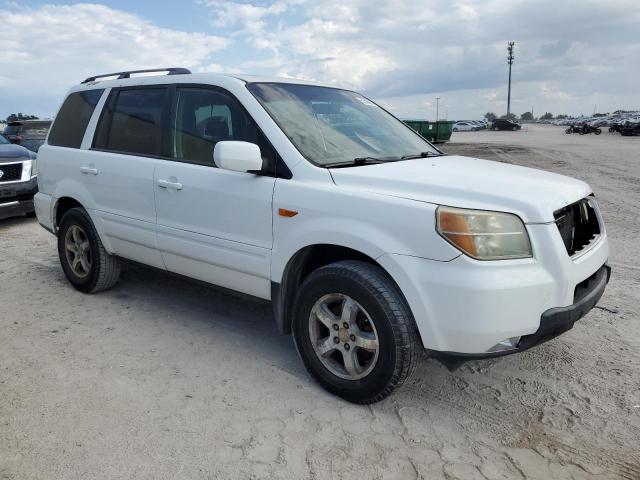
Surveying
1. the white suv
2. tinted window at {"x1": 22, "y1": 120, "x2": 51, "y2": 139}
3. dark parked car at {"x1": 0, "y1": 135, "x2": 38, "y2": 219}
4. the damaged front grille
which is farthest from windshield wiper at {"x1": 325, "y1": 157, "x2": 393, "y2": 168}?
tinted window at {"x1": 22, "y1": 120, "x2": 51, "y2": 139}

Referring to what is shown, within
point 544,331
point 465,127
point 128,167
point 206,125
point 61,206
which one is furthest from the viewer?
point 465,127

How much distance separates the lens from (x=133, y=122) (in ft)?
14.9

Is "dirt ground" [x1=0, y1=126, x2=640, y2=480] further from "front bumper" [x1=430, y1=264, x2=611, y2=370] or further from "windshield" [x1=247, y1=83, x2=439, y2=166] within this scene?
"windshield" [x1=247, y1=83, x2=439, y2=166]

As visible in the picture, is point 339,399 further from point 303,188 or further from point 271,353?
point 303,188

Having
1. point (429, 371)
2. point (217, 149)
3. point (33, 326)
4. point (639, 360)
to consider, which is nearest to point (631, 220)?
point (639, 360)

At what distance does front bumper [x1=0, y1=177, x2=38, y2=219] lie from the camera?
8555mm

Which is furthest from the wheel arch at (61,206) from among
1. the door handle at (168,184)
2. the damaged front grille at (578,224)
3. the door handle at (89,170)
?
the damaged front grille at (578,224)

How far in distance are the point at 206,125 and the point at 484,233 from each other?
2153 mm

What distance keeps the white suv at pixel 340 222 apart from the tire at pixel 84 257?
0.17m

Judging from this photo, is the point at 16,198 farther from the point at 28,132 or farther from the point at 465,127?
the point at 465,127

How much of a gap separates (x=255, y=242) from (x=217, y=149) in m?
0.63

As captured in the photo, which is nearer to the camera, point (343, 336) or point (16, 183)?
point (343, 336)

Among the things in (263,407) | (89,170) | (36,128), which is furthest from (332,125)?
(36,128)

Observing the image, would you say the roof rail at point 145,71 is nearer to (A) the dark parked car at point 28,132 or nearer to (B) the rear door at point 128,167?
(B) the rear door at point 128,167
